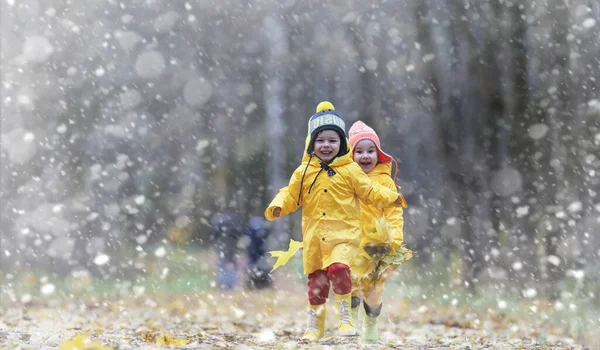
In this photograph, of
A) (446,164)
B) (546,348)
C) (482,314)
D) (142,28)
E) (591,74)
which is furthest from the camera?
(142,28)

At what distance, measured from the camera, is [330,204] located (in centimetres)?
595

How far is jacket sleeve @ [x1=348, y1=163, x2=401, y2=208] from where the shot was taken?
5.95m

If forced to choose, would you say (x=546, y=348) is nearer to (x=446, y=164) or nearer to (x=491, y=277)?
(x=491, y=277)

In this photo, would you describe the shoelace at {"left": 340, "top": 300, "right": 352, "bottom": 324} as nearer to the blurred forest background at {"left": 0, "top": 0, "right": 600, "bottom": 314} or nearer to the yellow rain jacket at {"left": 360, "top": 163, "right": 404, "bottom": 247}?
the yellow rain jacket at {"left": 360, "top": 163, "right": 404, "bottom": 247}

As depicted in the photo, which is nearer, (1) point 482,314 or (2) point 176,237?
(1) point 482,314

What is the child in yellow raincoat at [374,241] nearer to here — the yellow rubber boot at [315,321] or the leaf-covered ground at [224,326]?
the leaf-covered ground at [224,326]

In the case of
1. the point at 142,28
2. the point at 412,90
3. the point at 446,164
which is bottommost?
the point at 446,164

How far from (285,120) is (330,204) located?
14.1 meters

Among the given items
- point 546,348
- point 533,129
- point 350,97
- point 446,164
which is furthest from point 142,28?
point 546,348

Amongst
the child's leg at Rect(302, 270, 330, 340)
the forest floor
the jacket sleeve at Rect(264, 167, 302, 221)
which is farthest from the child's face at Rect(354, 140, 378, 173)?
the forest floor

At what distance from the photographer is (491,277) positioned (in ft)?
41.6

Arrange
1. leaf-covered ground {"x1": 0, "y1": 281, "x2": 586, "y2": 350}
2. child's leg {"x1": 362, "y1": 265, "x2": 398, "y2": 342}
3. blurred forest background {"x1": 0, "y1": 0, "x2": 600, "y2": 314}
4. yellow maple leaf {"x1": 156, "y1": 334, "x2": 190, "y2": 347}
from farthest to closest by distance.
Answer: blurred forest background {"x1": 0, "y1": 0, "x2": 600, "y2": 314} < child's leg {"x1": 362, "y1": 265, "x2": 398, "y2": 342} < leaf-covered ground {"x1": 0, "y1": 281, "x2": 586, "y2": 350} < yellow maple leaf {"x1": 156, "y1": 334, "x2": 190, "y2": 347}

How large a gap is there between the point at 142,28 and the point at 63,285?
8872mm

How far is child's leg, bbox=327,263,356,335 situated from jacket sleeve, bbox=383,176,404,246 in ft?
2.34
